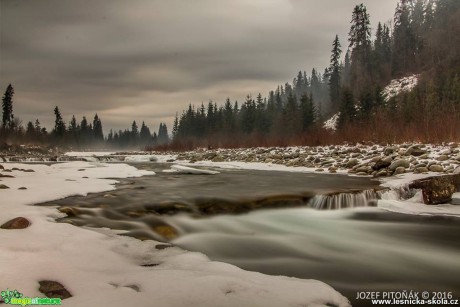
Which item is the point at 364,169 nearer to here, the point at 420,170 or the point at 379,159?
the point at 379,159

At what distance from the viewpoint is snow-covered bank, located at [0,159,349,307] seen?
250 centimetres

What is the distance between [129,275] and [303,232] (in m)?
3.32

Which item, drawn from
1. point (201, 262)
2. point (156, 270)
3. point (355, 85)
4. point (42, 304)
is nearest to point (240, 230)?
point (201, 262)

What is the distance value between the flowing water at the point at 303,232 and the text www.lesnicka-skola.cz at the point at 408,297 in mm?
89

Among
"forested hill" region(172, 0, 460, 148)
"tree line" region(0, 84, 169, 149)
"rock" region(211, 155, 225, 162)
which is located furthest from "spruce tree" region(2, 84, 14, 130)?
"rock" region(211, 155, 225, 162)

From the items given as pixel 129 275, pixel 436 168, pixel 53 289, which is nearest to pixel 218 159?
pixel 436 168

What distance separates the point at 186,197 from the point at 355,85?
53.9 metres

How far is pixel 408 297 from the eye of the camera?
2.99 metres

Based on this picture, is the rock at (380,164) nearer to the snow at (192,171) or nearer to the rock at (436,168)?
the rock at (436,168)

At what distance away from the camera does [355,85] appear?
5453 cm

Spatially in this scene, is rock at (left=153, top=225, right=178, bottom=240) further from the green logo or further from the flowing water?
the green logo

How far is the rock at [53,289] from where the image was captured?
2.42 meters

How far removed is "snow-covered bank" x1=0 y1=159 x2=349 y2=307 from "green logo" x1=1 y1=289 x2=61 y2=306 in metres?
0.06

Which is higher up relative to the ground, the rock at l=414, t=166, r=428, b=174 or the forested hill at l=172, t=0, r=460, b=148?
the forested hill at l=172, t=0, r=460, b=148
